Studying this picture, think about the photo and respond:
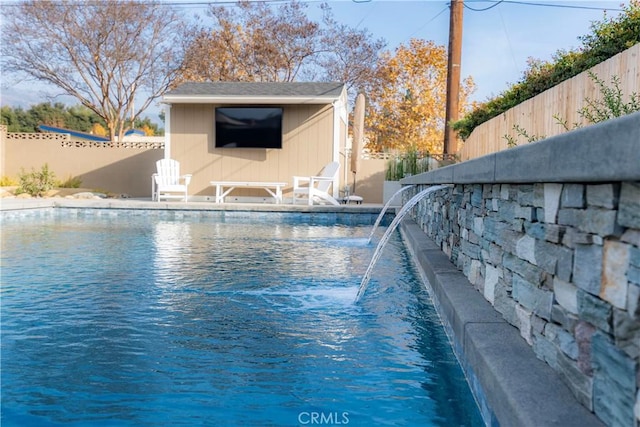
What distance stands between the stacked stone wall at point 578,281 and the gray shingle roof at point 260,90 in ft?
33.9

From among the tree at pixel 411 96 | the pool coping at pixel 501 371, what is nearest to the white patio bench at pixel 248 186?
the pool coping at pixel 501 371

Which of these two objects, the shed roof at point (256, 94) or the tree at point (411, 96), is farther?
the tree at point (411, 96)

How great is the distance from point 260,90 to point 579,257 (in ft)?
39.0

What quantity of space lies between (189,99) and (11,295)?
9.11m

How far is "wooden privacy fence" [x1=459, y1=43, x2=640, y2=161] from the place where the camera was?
3398 mm

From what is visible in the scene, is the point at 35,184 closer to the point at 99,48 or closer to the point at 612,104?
the point at 99,48

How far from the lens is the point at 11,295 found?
12.7ft

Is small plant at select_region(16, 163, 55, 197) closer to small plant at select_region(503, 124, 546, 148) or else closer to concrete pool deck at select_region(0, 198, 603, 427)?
small plant at select_region(503, 124, 546, 148)

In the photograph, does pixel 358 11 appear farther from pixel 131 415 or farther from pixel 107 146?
pixel 131 415

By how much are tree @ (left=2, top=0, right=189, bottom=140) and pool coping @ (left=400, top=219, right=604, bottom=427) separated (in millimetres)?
19221

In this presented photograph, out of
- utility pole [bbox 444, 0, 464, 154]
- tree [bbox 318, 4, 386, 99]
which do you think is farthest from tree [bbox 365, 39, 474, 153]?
utility pole [bbox 444, 0, 464, 154]

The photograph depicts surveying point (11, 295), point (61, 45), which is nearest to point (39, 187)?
point (61, 45)

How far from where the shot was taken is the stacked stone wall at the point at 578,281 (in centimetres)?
125

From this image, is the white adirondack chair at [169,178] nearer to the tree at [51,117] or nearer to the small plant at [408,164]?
the small plant at [408,164]
